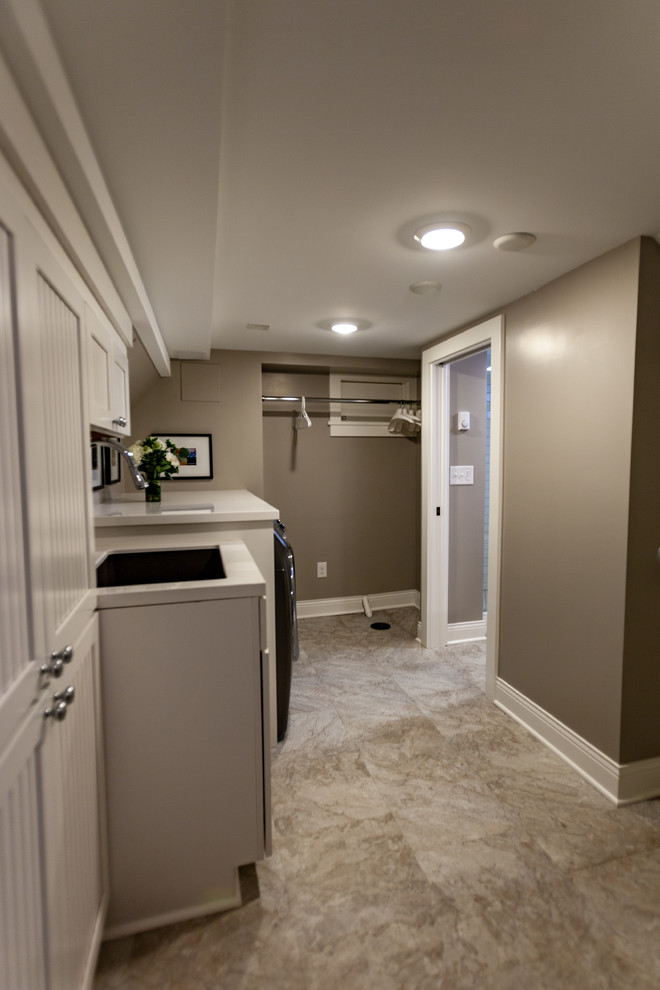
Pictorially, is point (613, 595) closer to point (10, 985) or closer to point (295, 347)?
point (10, 985)

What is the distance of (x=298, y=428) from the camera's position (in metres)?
3.88

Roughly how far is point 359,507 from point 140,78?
11.0 ft

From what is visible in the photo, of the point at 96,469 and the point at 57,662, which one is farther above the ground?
the point at 96,469

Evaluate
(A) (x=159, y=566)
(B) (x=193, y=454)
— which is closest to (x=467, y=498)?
(B) (x=193, y=454)

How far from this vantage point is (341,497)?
4043mm

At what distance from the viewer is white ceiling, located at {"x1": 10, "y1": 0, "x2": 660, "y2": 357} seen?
0.86 m

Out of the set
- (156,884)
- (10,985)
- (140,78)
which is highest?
(140,78)

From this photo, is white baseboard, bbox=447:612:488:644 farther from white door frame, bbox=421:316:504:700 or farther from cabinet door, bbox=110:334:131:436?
cabinet door, bbox=110:334:131:436

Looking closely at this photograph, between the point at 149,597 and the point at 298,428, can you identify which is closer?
the point at 149,597

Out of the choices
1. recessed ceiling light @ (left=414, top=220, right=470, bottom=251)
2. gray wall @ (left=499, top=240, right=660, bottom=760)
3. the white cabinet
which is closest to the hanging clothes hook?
gray wall @ (left=499, top=240, right=660, bottom=760)

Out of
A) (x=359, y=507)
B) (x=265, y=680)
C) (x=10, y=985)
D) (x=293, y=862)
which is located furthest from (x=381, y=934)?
(x=359, y=507)

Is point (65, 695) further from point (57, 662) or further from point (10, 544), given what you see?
point (10, 544)

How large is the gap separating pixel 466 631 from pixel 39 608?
317 centimetres

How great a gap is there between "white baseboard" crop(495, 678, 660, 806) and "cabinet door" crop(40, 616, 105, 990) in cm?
178
